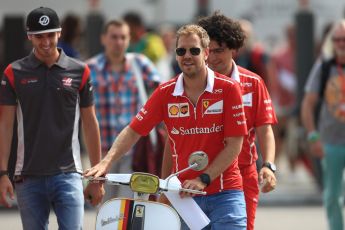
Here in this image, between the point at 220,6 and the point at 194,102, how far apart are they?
973 cm

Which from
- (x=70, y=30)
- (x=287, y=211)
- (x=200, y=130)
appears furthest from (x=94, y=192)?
(x=287, y=211)

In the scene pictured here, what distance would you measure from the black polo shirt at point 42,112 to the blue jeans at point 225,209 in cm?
103

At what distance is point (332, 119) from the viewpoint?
10961 millimetres

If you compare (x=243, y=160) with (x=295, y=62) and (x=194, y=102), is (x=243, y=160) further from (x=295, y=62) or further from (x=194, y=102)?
(x=295, y=62)

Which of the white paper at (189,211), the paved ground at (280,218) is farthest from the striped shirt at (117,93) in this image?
the white paper at (189,211)

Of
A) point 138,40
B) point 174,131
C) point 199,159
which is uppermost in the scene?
point 138,40

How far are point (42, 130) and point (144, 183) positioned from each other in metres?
1.32

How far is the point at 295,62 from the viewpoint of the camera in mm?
15500

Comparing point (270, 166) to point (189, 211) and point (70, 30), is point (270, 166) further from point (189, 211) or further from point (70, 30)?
point (70, 30)

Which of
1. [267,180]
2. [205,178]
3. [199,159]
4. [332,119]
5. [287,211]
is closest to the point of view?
[199,159]

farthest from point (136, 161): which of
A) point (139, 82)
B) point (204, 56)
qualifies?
point (204, 56)

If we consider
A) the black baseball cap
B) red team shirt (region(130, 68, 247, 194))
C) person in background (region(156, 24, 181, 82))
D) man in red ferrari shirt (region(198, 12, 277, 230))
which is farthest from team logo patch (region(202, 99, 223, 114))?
person in background (region(156, 24, 181, 82))

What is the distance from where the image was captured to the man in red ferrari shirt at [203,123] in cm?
745

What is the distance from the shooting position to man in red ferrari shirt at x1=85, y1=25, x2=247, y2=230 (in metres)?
7.45
